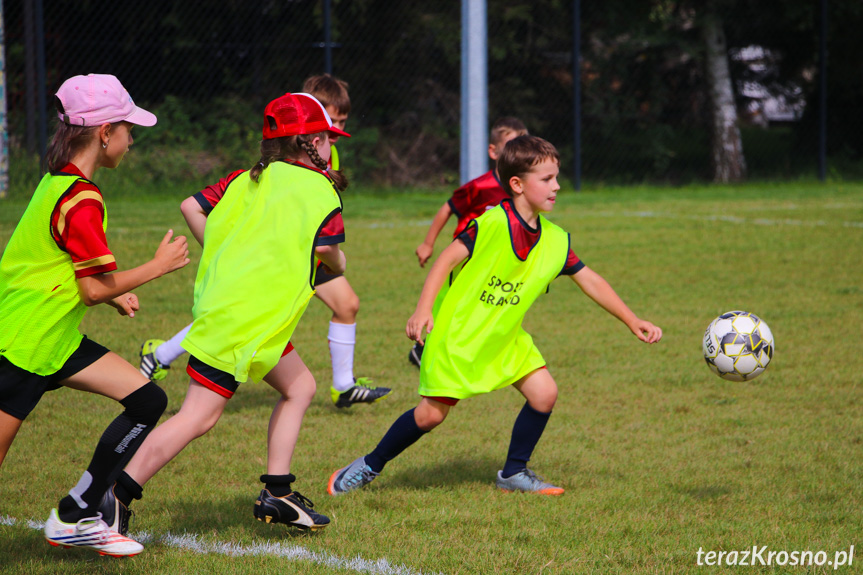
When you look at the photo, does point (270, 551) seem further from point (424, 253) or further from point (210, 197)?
point (424, 253)

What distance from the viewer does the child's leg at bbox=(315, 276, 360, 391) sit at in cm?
514

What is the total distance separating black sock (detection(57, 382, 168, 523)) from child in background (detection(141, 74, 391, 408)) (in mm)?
1941

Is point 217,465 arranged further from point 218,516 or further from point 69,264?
point 69,264

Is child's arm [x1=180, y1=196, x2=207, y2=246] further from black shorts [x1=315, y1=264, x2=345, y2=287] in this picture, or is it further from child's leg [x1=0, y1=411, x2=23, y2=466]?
child's leg [x1=0, y1=411, x2=23, y2=466]

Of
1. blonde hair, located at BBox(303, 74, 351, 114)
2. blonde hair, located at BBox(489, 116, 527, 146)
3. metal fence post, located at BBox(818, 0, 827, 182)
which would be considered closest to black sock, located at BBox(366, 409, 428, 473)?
blonde hair, located at BBox(303, 74, 351, 114)

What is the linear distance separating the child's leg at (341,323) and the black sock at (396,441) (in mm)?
1268

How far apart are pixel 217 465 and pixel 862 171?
1838cm

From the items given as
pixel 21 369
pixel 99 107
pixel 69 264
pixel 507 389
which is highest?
pixel 99 107

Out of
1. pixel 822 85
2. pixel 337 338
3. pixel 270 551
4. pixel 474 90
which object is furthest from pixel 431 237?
pixel 822 85

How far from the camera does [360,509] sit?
365 cm

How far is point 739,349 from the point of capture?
395cm

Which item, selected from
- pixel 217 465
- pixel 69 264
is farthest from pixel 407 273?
pixel 69 264

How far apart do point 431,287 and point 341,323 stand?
1.69 metres

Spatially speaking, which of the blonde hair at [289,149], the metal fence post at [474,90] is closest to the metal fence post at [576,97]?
the metal fence post at [474,90]
